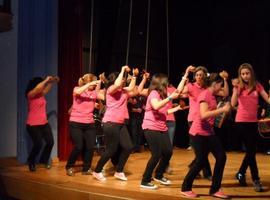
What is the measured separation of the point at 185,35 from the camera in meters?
10.5

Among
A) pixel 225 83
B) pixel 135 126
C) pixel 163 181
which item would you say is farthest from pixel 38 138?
pixel 225 83

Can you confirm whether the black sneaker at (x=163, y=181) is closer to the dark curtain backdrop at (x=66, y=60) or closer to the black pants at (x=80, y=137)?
the black pants at (x=80, y=137)

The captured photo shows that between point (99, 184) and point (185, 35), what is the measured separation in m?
5.93

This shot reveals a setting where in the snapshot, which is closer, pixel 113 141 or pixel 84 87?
pixel 113 141

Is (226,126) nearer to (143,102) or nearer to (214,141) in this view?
(143,102)

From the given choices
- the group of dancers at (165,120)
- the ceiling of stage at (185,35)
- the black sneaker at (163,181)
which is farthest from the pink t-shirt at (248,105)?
the ceiling of stage at (185,35)

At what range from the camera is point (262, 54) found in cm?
895

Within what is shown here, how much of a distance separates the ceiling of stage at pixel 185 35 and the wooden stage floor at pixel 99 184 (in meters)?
2.70

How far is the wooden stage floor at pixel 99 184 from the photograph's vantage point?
4.80 meters

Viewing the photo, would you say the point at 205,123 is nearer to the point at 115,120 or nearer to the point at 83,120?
the point at 115,120

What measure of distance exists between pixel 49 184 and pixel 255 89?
2.60m

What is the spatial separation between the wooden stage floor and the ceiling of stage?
270 cm

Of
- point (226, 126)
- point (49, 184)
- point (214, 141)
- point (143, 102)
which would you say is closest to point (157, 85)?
point (214, 141)

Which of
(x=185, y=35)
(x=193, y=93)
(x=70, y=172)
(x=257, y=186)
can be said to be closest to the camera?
(x=257, y=186)
